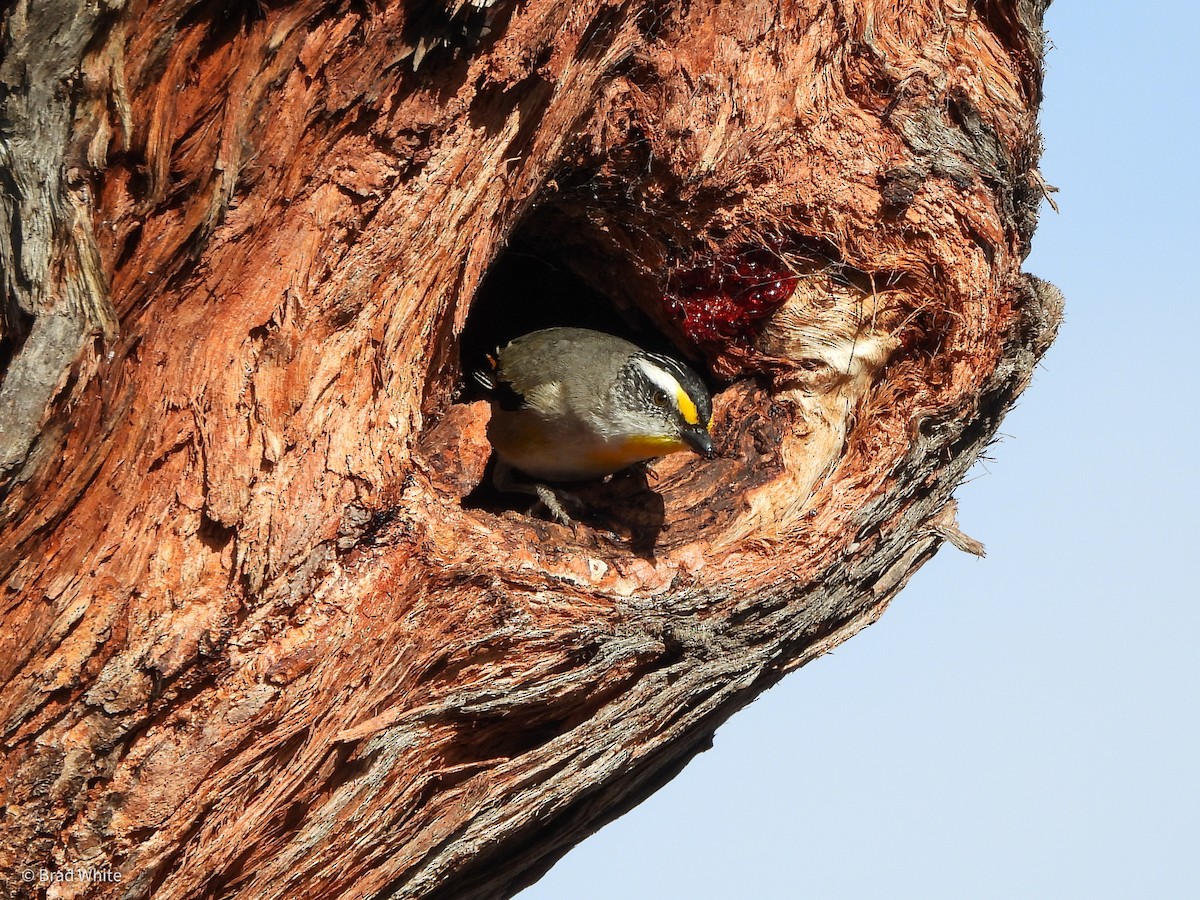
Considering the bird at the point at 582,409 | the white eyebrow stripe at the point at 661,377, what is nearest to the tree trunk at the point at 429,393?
the bird at the point at 582,409

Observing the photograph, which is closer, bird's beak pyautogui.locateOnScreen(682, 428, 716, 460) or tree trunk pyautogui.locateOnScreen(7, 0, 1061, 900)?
tree trunk pyautogui.locateOnScreen(7, 0, 1061, 900)

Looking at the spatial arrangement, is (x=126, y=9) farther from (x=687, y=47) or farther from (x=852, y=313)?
(x=852, y=313)

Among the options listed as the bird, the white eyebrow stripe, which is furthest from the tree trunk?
the white eyebrow stripe

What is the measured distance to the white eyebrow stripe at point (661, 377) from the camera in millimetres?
5320

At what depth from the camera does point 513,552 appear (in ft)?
14.5

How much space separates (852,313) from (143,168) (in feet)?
11.0

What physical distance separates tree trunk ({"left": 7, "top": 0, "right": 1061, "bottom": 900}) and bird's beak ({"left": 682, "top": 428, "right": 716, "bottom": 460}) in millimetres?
258

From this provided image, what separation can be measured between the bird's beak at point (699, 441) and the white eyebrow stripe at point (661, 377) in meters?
0.22

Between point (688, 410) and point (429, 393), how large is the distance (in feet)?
3.90

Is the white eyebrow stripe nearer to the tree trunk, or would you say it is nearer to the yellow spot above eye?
the yellow spot above eye

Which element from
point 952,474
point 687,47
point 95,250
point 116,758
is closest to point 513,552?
point 116,758

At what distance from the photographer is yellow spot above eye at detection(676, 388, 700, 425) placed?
5195 millimetres

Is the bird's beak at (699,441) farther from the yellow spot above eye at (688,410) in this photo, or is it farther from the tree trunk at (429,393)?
the tree trunk at (429,393)

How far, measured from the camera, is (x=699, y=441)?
202 inches
